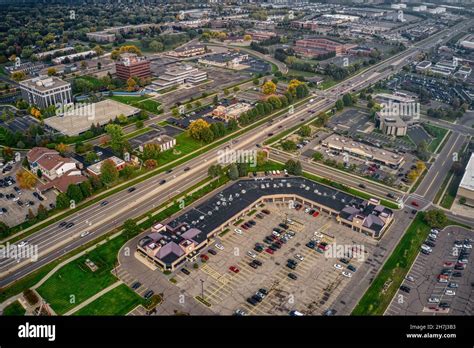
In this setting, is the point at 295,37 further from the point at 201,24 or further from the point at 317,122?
the point at 317,122

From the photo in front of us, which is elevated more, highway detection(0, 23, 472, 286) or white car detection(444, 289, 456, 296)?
highway detection(0, 23, 472, 286)

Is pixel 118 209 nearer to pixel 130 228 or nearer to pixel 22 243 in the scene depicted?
pixel 130 228

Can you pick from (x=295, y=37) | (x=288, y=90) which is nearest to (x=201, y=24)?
(x=295, y=37)

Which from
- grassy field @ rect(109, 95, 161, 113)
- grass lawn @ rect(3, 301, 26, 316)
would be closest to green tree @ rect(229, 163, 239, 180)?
grass lawn @ rect(3, 301, 26, 316)

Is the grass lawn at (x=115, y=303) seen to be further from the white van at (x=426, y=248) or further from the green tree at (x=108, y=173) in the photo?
the white van at (x=426, y=248)

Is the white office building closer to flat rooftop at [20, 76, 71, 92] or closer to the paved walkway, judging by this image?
flat rooftop at [20, 76, 71, 92]
